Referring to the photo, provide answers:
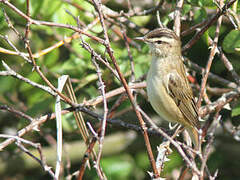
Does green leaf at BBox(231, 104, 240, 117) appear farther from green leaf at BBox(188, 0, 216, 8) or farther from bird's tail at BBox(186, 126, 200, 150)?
green leaf at BBox(188, 0, 216, 8)

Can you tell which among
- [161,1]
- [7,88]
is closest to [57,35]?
[7,88]

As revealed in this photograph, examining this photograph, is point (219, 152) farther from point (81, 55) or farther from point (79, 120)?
point (79, 120)

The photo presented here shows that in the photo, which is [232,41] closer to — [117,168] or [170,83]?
[170,83]

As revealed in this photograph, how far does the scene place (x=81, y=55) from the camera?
4469 mm

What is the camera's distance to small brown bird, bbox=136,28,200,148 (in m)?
3.77

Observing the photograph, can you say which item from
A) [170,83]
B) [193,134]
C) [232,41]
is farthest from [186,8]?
[193,134]

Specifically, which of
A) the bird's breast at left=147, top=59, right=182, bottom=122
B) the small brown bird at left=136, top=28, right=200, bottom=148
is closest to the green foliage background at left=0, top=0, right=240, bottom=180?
the small brown bird at left=136, top=28, right=200, bottom=148

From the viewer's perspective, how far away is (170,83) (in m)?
3.90

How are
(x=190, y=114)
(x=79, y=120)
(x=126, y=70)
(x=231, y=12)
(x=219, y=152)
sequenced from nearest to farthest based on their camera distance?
(x=79, y=120), (x=231, y=12), (x=190, y=114), (x=126, y=70), (x=219, y=152)

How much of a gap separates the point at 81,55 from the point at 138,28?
0.66 meters

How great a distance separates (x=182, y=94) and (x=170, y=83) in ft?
0.53

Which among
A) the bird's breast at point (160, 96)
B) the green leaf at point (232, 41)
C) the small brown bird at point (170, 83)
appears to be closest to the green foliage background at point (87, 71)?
the green leaf at point (232, 41)

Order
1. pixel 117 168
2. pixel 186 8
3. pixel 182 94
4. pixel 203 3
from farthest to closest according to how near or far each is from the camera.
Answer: pixel 117 168
pixel 182 94
pixel 186 8
pixel 203 3

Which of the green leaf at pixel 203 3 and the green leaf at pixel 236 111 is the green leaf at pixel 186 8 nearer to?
the green leaf at pixel 203 3
